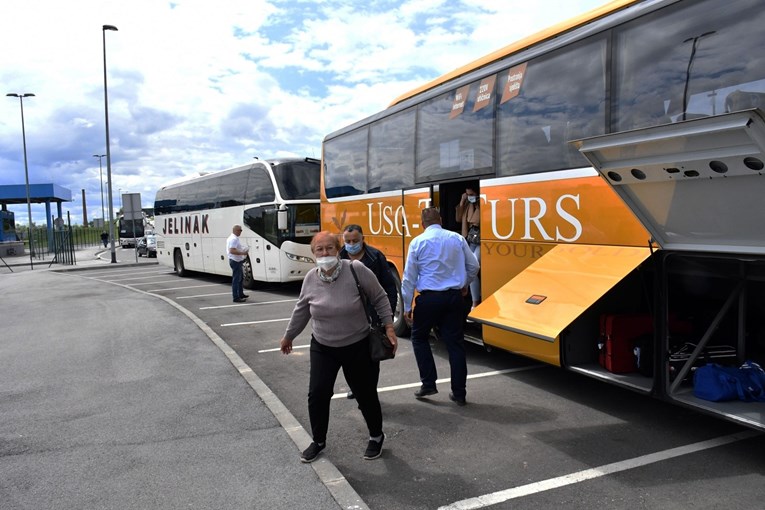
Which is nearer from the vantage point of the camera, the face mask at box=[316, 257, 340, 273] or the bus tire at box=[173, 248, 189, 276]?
the face mask at box=[316, 257, 340, 273]

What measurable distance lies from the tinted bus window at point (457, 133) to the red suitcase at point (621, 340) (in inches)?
85.0

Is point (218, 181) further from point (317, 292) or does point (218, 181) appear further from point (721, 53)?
point (721, 53)

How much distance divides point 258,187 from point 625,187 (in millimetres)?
11630

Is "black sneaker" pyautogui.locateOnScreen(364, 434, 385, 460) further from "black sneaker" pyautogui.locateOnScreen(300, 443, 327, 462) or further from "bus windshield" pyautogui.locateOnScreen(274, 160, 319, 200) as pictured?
"bus windshield" pyautogui.locateOnScreen(274, 160, 319, 200)

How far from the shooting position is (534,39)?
5.88 meters

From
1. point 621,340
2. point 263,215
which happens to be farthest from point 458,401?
point 263,215

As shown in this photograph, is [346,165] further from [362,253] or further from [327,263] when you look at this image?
[327,263]

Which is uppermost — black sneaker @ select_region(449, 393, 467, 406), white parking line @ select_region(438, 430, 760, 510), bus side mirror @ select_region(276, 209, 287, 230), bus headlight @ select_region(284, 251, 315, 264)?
bus side mirror @ select_region(276, 209, 287, 230)

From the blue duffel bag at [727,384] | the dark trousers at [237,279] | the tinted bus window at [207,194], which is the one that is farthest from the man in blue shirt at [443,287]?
the tinted bus window at [207,194]

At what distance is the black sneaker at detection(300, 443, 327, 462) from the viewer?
4074mm

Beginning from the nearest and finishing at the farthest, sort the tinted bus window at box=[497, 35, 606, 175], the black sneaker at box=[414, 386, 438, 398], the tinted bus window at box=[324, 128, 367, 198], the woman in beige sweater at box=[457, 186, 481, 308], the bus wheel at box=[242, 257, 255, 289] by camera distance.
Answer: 1. the tinted bus window at box=[497, 35, 606, 175]
2. the black sneaker at box=[414, 386, 438, 398]
3. the woman in beige sweater at box=[457, 186, 481, 308]
4. the tinted bus window at box=[324, 128, 367, 198]
5. the bus wheel at box=[242, 257, 255, 289]

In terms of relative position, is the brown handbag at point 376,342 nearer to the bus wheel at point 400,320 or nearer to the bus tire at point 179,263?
the bus wheel at point 400,320

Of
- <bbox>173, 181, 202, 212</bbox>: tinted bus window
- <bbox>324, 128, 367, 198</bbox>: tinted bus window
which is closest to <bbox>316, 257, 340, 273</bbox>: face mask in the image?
<bbox>324, 128, 367, 198</bbox>: tinted bus window

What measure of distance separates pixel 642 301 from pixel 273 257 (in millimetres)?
A: 10308
